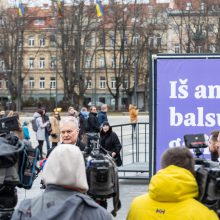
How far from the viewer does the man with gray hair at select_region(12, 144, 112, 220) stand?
3732 mm

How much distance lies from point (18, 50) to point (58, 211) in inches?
2778

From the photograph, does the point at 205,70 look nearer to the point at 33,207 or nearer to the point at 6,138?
the point at 6,138

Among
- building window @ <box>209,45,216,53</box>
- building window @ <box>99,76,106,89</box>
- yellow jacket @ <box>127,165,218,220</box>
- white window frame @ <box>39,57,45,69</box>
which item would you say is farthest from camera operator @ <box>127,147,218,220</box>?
white window frame @ <box>39,57,45,69</box>

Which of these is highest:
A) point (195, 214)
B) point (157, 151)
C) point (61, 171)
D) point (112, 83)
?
point (61, 171)

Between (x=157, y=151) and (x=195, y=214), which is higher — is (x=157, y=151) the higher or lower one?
the lower one

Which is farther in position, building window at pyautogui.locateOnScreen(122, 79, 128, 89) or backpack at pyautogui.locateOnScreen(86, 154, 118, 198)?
building window at pyautogui.locateOnScreen(122, 79, 128, 89)

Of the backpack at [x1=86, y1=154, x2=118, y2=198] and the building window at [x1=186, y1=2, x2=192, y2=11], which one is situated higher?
the building window at [x1=186, y1=2, x2=192, y2=11]

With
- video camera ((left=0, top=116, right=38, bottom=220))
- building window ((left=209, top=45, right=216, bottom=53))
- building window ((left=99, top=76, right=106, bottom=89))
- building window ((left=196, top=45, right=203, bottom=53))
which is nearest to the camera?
video camera ((left=0, top=116, right=38, bottom=220))

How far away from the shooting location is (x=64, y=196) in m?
3.81

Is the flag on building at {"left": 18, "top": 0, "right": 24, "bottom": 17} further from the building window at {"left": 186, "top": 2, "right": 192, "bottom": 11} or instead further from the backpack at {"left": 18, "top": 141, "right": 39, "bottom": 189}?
the backpack at {"left": 18, "top": 141, "right": 39, "bottom": 189}

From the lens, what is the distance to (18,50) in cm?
7331

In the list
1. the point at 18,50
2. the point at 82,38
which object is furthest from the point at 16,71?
the point at 82,38

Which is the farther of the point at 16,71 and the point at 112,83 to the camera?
the point at 112,83

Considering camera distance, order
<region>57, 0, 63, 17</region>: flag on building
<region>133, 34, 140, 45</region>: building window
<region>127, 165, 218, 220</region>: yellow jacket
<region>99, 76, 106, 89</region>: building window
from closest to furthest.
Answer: <region>127, 165, 218, 220</region>: yellow jacket
<region>57, 0, 63, 17</region>: flag on building
<region>133, 34, 140, 45</region>: building window
<region>99, 76, 106, 89</region>: building window
